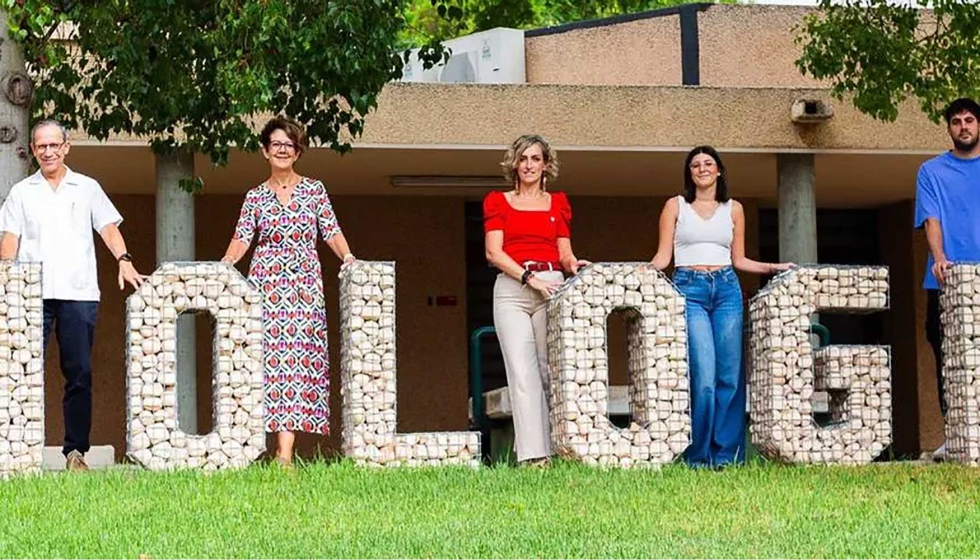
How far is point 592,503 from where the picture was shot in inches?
319

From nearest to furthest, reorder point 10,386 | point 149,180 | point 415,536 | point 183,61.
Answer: point 415,536, point 10,386, point 183,61, point 149,180

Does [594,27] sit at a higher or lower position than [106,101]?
higher

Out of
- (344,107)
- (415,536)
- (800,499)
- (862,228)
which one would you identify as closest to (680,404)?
(800,499)

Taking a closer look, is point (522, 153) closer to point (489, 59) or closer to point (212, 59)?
point (212, 59)

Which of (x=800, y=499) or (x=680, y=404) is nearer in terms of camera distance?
(x=800, y=499)

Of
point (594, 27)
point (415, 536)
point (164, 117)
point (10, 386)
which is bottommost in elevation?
point (415, 536)

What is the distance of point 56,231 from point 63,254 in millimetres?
125

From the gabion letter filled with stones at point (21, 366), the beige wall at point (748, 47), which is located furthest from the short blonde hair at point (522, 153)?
the beige wall at point (748, 47)

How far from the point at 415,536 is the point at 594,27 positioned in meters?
10.5

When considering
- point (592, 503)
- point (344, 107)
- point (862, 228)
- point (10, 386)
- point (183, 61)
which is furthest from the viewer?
point (862, 228)

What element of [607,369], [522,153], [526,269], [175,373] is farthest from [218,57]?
[607,369]

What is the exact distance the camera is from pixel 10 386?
9000 millimetres

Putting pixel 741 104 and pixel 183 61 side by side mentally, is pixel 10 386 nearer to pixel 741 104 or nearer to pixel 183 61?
pixel 183 61

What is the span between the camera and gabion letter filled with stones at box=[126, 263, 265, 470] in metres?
9.16
